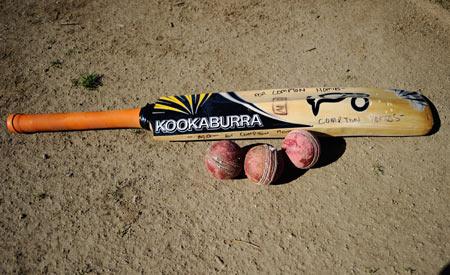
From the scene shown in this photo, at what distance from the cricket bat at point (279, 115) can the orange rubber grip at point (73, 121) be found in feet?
0.04

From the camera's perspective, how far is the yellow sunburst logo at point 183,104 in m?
4.34

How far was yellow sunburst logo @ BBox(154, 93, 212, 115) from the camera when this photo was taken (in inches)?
171

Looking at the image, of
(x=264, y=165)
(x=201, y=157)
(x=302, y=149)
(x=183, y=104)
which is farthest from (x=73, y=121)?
(x=302, y=149)

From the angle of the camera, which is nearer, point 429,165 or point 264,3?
point 429,165

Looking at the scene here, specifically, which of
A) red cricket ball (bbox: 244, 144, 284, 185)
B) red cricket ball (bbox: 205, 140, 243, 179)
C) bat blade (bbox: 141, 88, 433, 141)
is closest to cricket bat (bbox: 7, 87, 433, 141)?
bat blade (bbox: 141, 88, 433, 141)

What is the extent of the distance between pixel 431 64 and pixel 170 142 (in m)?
3.80

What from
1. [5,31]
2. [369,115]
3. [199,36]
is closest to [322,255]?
[369,115]

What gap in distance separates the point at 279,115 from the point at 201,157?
1065 millimetres

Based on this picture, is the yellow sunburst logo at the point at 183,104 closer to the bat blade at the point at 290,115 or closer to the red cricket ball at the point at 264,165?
the bat blade at the point at 290,115

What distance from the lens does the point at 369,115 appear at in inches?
165

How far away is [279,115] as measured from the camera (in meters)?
4.23

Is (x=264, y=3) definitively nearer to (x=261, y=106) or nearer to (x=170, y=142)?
(x=261, y=106)

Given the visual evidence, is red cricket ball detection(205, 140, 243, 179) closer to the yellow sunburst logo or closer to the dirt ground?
the dirt ground

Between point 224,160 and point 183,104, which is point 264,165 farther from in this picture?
point 183,104
